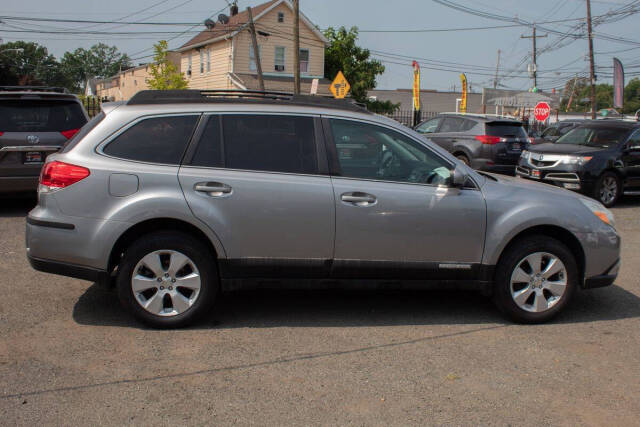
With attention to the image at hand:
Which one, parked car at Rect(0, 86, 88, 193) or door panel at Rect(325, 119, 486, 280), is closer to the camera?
door panel at Rect(325, 119, 486, 280)

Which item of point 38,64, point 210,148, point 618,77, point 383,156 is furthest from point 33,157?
point 38,64

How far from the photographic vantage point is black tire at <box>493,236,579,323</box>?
5.37m

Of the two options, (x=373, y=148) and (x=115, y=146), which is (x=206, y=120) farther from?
(x=373, y=148)

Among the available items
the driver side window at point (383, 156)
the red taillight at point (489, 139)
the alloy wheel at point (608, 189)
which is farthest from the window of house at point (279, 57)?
the driver side window at point (383, 156)

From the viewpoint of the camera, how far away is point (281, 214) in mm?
5066

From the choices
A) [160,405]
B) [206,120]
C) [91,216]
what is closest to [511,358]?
[160,405]

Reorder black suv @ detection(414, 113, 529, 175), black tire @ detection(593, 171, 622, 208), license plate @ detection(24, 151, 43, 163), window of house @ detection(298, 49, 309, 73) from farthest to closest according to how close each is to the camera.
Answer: window of house @ detection(298, 49, 309, 73) → black suv @ detection(414, 113, 529, 175) → black tire @ detection(593, 171, 622, 208) → license plate @ detection(24, 151, 43, 163)

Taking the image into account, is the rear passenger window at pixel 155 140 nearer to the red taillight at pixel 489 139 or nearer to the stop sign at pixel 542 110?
the red taillight at pixel 489 139

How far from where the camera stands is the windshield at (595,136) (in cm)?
1349

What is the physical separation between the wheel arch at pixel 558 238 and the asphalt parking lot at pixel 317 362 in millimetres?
548

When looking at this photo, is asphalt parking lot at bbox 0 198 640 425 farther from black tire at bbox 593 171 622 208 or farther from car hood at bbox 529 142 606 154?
car hood at bbox 529 142 606 154

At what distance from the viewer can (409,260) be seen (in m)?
5.28

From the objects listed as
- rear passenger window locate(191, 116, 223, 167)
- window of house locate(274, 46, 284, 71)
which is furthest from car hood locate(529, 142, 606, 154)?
window of house locate(274, 46, 284, 71)

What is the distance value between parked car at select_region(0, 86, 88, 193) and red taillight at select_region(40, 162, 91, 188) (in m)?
4.42
